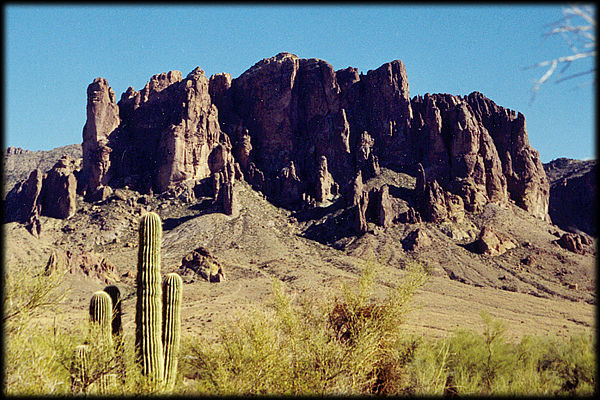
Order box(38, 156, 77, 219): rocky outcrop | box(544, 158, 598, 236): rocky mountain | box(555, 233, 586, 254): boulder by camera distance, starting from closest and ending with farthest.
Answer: box(555, 233, 586, 254): boulder, box(38, 156, 77, 219): rocky outcrop, box(544, 158, 598, 236): rocky mountain

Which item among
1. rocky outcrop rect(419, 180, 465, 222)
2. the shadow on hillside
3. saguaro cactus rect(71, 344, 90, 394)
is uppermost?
rocky outcrop rect(419, 180, 465, 222)

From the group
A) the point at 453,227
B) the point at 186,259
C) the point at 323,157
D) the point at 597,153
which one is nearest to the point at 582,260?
the point at 453,227

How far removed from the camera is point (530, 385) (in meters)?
13.2

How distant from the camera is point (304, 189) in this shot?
84.4 meters

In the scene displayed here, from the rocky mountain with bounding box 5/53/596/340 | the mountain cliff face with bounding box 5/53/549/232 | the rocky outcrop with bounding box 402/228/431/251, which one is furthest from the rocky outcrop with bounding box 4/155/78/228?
the rocky outcrop with bounding box 402/228/431/251

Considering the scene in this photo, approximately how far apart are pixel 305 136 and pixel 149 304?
87.5 m

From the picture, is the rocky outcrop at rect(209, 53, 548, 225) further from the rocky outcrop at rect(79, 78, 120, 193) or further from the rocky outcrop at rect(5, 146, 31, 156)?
the rocky outcrop at rect(5, 146, 31, 156)

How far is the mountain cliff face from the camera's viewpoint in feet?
255

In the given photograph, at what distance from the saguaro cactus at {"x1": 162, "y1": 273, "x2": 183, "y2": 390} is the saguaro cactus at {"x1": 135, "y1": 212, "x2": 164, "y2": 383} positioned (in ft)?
1.07

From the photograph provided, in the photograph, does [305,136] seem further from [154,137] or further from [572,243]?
[572,243]

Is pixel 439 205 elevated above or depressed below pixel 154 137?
below

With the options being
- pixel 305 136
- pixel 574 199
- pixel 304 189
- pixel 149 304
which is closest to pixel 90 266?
pixel 149 304

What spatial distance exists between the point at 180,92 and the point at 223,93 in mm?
11965

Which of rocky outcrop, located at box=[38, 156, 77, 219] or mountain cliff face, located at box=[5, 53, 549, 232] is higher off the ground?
mountain cliff face, located at box=[5, 53, 549, 232]
